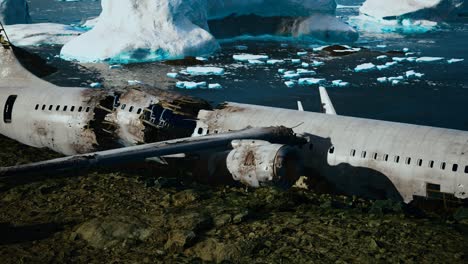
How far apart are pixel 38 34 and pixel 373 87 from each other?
64.2m

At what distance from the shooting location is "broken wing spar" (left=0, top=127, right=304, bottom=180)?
96.9ft

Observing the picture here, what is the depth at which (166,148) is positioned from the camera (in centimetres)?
3394

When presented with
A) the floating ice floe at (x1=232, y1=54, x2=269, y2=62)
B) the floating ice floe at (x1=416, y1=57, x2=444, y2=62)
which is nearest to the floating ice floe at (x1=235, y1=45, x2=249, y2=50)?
the floating ice floe at (x1=232, y1=54, x2=269, y2=62)

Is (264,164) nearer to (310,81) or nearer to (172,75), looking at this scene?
(310,81)

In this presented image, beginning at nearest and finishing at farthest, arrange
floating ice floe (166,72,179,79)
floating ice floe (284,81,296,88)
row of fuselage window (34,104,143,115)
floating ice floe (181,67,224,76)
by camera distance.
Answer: row of fuselage window (34,104,143,115), floating ice floe (284,81,296,88), floating ice floe (166,72,179,79), floating ice floe (181,67,224,76)

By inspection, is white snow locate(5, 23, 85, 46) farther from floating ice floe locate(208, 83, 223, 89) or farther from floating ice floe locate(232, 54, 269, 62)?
floating ice floe locate(208, 83, 223, 89)

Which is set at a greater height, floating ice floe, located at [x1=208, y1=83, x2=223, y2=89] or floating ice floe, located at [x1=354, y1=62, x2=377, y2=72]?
floating ice floe, located at [x1=354, y1=62, x2=377, y2=72]

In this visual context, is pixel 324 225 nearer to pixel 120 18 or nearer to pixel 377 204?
pixel 377 204

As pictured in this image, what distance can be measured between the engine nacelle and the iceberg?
9696 cm

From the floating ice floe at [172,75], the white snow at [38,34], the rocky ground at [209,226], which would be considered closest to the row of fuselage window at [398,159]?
the rocky ground at [209,226]

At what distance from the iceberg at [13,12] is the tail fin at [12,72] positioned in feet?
229

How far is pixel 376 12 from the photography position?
126 metres

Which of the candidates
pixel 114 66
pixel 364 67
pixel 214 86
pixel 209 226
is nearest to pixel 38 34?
pixel 114 66

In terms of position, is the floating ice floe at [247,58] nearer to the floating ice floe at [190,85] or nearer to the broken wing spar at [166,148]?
the floating ice floe at [190,85]
